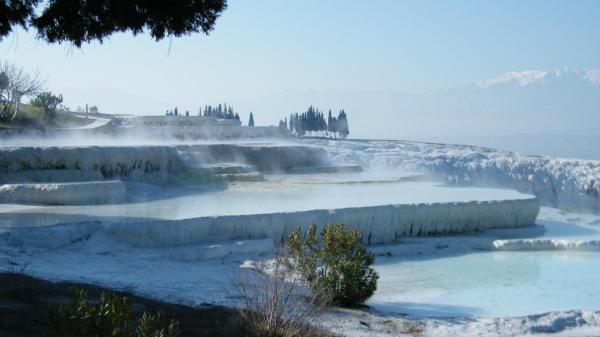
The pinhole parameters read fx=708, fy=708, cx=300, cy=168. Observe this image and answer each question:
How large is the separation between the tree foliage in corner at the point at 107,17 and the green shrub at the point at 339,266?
362 cm

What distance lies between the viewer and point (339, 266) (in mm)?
8789

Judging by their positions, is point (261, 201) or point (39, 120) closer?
point (261, 201)

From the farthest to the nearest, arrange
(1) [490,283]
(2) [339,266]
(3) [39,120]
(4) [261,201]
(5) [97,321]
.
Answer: (3) [39,120] → (4) [261,201] → (1) [490,283] → (2) [339,266] → (5) [97,321]

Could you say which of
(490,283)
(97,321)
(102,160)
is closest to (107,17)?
(97,321)

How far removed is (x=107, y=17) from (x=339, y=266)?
4289mm

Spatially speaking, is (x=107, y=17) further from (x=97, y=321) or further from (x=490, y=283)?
(x=490, y=283)

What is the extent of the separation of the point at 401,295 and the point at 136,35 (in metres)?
5.74

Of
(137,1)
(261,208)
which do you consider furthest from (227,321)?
(261,208)

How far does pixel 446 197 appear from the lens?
17.0m

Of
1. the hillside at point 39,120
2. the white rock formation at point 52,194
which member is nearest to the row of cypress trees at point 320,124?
the hillside at point 39,120

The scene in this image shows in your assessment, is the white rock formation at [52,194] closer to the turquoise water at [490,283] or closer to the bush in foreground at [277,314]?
the turquoise water at [490,283]

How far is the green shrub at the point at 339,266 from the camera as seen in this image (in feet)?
28.6

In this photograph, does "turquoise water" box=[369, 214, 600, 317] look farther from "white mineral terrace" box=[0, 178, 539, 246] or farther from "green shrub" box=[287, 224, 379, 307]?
"white mineral terrace" box=[0, 178, 539, 246]

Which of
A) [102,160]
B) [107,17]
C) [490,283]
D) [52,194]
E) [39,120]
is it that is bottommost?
[490,283]
